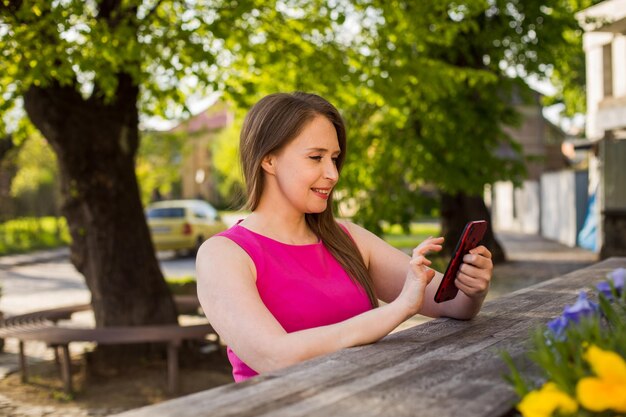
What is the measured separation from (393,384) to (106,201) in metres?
7.00

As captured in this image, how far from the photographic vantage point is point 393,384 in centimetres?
171

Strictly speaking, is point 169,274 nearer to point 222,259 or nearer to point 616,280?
point 222,259

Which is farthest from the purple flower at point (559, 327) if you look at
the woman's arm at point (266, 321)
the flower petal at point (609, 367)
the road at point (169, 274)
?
the road at point (169, 274)

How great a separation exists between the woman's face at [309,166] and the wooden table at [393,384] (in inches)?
22.6

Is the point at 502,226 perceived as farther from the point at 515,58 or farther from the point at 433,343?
the point at 433,343

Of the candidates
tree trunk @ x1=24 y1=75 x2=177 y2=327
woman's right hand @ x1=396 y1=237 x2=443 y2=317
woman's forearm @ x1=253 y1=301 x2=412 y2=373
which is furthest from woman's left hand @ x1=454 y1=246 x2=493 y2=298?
tree trunk @ x1=24 y1=75 x2=177 y2=327

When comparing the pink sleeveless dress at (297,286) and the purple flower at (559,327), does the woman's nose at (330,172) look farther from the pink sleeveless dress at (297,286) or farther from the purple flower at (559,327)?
the purple flower at (559,327)

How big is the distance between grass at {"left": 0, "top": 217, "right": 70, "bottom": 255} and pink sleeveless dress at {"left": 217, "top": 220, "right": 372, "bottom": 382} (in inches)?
971

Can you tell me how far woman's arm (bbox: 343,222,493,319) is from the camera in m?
2.56

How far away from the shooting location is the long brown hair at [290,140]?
2627mm

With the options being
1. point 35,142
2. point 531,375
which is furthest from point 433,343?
point 35,142

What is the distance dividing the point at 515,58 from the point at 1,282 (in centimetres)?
1212

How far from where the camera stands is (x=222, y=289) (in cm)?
230

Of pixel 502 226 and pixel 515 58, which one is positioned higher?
pixel 515 58
